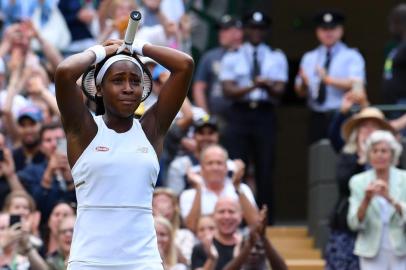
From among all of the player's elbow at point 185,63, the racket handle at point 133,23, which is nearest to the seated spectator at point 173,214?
the player's elbow at point 185,63

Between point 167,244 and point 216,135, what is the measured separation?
2.63 meters

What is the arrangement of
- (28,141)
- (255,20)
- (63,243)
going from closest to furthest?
(63,243), (28,141), (255,20)

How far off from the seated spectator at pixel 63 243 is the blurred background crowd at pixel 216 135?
1 centimetres

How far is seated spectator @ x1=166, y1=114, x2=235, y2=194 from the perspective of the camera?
512 inches

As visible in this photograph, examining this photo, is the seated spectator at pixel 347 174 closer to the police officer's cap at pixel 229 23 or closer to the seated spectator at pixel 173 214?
the seated spectator at pixel 173 214

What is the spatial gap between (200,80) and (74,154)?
835 centimetres

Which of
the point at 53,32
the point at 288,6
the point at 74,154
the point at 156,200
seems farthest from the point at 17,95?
the point at 74,154

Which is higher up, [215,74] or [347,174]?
[215,74]

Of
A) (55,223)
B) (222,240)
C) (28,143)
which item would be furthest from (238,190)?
(28,143)

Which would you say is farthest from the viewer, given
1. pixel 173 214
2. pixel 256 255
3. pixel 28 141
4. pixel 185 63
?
pixel 28 141

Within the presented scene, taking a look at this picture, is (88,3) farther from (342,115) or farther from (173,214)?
(173,214)

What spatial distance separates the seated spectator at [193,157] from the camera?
512 inches

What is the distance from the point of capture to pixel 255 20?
572 inches

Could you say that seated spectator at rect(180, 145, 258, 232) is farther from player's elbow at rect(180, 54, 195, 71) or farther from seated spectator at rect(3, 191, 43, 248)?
player's elbow at rect(180, 54, 195, 71)
